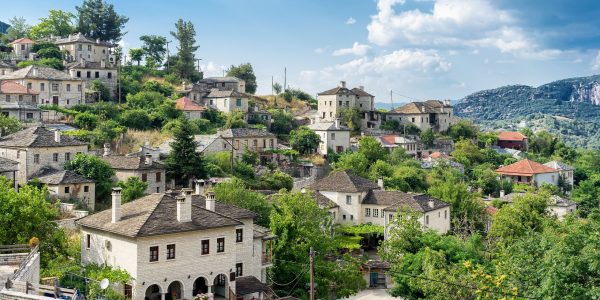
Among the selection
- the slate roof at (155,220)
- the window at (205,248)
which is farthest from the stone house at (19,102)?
the window at (205,248)

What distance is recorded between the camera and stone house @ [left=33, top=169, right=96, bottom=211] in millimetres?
50688

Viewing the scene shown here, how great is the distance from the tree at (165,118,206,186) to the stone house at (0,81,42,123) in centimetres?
1868

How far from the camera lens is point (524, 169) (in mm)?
95125

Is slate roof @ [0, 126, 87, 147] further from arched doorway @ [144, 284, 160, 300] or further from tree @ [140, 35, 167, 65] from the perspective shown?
tree @ [140, 35, 167, 65]

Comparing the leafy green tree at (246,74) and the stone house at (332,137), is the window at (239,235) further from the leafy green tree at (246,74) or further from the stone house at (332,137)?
the leafy green tree at (246,74)

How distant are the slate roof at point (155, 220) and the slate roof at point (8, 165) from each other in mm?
14938


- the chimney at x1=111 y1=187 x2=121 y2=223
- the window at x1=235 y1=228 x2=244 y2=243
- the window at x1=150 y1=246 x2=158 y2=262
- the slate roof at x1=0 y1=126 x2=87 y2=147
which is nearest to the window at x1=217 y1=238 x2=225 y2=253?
the window at x1=235 y1=228 x2=244 y2=243

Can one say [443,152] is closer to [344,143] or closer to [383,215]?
[344,143]

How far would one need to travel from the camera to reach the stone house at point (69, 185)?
1996 inches

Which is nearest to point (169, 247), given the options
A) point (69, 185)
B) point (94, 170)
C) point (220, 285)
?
point (220, 285)

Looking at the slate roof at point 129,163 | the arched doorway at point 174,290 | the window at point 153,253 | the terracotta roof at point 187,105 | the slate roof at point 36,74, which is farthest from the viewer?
the terracotta roof at point 187,105

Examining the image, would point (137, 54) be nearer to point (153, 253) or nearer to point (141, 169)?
point (141, 169)

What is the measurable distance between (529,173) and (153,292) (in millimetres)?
71117

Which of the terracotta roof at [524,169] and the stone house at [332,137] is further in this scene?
the terracotta roof at [524,169]
